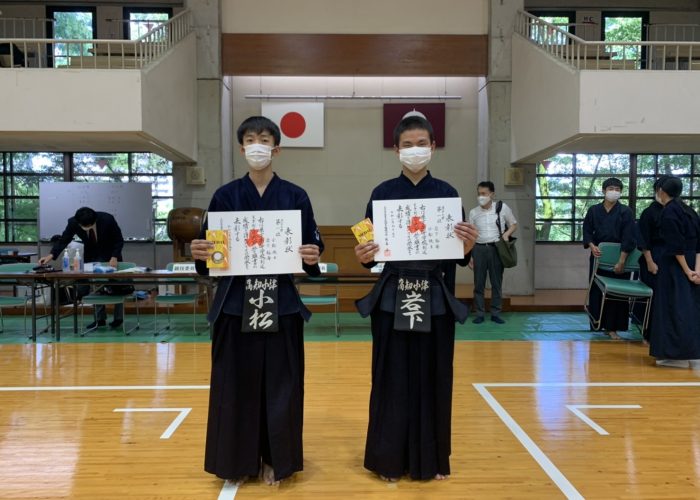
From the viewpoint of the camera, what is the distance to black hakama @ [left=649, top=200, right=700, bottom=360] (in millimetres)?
4332

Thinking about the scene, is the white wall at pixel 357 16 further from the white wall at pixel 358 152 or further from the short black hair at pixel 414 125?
the short black hair at pixel 414 125

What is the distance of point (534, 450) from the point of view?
2.80 metres

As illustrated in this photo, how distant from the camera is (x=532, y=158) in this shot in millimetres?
8219

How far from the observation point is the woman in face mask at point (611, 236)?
5.67 metres

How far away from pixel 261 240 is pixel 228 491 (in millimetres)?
1208

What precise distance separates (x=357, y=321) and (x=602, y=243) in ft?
10.8

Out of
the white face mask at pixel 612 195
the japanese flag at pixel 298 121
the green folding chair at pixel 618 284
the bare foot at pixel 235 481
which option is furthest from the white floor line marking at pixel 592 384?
the japanese flag at pixel 298 121

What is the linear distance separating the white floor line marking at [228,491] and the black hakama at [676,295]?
13.0 feet

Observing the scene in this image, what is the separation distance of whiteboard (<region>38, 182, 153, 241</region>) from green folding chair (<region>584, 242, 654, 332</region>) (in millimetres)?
7365

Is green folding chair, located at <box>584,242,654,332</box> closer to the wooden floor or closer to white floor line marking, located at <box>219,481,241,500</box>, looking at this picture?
the wooden floor

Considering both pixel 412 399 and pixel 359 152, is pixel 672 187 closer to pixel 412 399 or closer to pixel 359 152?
pixel 412 399

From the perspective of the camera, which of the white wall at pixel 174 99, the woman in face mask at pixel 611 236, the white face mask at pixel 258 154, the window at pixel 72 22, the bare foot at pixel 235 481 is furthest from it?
the window at pixel 72 22

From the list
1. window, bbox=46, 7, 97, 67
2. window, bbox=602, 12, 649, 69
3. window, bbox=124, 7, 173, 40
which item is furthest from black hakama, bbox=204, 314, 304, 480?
window, bbox=602, 12, 649, 69

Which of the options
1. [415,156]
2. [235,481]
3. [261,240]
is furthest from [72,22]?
[235,481]
